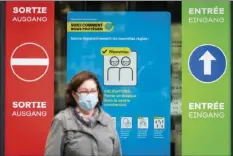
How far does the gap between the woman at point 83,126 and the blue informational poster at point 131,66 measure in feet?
0.46

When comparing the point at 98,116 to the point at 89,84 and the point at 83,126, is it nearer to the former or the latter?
the point at 83,126

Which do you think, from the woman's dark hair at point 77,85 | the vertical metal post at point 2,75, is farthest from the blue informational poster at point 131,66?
the vertical metal post at point 2,75

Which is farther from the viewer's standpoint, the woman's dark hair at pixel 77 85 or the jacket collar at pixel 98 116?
the woman's dark hair at pixel 77 85

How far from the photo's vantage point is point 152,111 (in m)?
5.49

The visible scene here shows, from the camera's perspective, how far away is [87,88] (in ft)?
17.5

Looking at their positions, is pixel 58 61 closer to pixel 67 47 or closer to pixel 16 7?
pixel 67 47

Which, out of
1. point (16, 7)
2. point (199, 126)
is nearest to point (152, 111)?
point (199, 126)

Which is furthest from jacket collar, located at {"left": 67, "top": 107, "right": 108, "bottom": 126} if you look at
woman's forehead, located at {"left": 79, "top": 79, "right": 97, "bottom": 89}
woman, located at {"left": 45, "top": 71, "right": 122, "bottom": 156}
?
woman's forehead, located at {"left": 79, "top": 79, "right": 97, "bottom": 89}

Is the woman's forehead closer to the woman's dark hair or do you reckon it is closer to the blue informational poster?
the woman's dark hair

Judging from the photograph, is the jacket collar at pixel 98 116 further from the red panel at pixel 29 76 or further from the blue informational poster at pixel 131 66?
the red panel at pixel 29 76

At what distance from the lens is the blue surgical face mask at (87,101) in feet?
17.4

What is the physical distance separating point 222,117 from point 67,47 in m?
1.91

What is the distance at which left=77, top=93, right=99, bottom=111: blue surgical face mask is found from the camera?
17.4 ft

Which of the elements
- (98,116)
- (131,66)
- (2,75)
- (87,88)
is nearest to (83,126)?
(98,116)
